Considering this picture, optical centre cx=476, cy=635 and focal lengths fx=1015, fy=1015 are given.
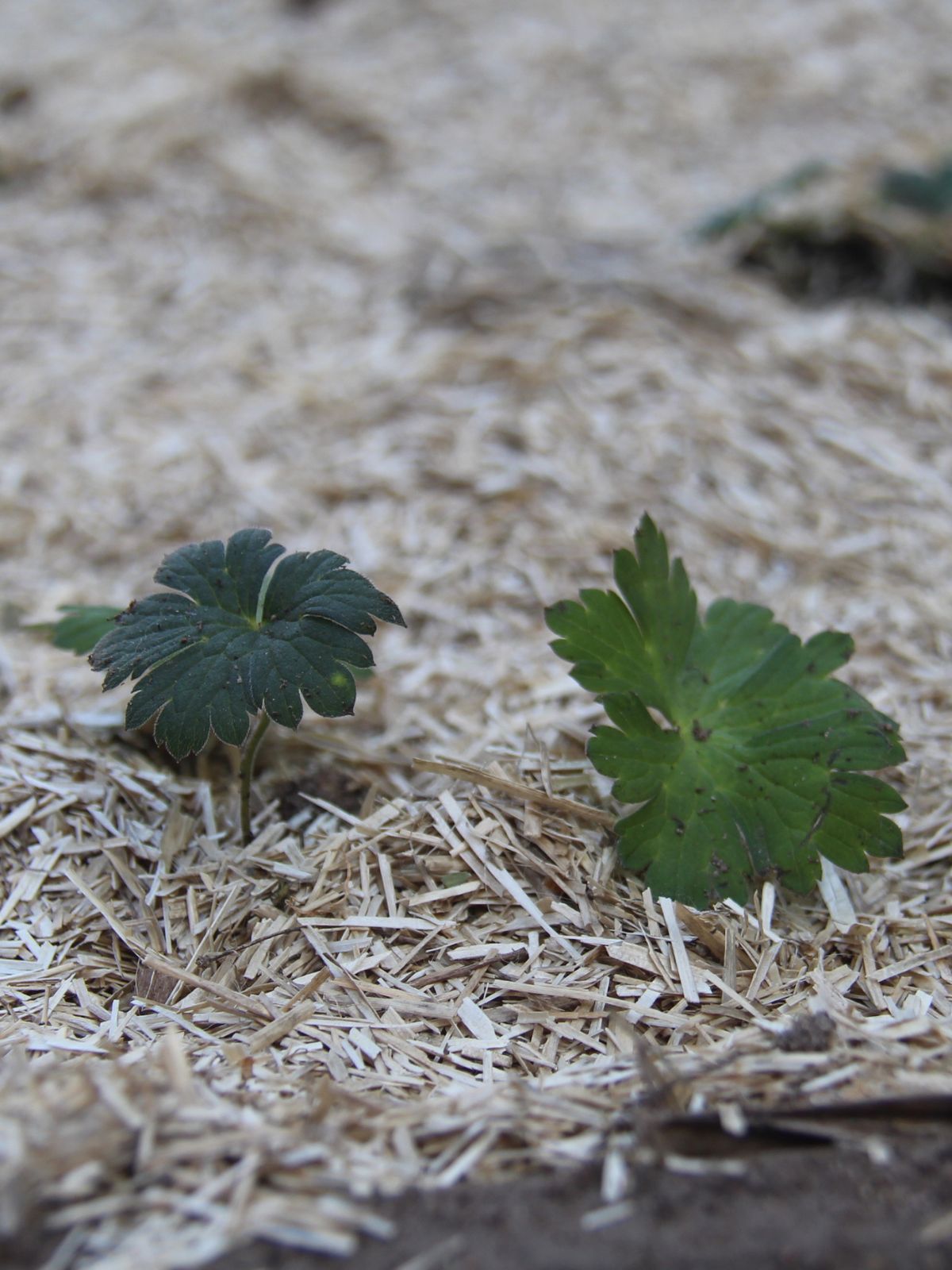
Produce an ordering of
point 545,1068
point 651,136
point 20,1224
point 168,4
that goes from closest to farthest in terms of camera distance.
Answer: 1. point 20,1224
2. point 545,1068
3. point 651,136
4. point 168,4

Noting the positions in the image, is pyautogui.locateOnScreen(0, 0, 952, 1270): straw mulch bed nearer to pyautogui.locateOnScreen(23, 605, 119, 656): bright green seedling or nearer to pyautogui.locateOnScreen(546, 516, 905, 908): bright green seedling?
pyautogui.locateOnScreen(546, 516, 905, 908): bright green seedling

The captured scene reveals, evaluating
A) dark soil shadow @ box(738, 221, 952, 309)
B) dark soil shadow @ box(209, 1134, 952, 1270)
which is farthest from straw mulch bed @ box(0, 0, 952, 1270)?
dark soil shadow @ box(738, 221, 952, 309)

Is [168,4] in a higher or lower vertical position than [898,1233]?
higher

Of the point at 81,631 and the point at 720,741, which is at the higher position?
the point at 81,631

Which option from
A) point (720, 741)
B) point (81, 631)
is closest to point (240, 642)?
point (81, 631)

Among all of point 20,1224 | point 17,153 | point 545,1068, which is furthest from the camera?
point 17,153

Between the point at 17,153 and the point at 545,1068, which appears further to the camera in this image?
the point at 17,153

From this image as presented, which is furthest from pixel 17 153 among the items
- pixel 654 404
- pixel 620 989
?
pixel 620 989

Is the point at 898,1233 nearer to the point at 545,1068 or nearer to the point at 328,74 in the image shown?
the point at 545,1068

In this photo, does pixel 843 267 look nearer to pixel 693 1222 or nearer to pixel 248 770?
pixel 248 770
